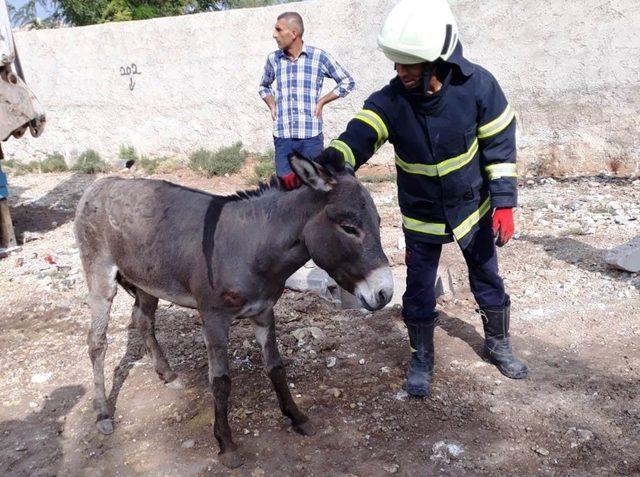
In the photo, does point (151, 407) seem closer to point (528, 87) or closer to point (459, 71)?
point (459, 71)

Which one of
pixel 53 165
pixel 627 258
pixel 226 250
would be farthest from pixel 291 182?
pixel 53 165

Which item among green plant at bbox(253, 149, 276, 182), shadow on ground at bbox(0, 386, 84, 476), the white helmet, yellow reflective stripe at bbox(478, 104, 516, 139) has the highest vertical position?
the white helmet

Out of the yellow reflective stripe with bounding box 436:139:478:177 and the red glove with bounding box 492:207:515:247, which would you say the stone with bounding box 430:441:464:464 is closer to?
the red glove with bounding box 492:207:515:247

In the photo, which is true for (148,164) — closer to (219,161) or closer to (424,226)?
(219,161)

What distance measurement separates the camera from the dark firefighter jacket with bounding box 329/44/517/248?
307 centimetres

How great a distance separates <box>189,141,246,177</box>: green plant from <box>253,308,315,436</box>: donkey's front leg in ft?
24.9

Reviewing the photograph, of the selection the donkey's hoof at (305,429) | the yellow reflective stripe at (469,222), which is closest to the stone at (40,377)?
the donkey's hoof at (305,429)

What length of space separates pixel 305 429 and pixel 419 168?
5.27ft

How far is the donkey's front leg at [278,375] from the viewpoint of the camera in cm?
323

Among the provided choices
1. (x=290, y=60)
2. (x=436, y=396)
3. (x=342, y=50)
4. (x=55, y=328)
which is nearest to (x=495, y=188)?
(x=436, y=396)

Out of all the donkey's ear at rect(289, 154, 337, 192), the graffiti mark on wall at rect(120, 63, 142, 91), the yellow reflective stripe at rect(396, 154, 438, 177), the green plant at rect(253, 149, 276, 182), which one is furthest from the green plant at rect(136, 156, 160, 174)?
the donkey's ear at rect(289, 154, 337, 192)

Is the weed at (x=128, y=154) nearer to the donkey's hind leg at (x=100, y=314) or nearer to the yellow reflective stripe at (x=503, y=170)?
the donkey's hind leg at (x=100, y=314)

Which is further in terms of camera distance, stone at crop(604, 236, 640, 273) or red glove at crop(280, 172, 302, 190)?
stone at crop(604, 236, 640, 273)

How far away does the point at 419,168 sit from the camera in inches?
128
